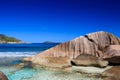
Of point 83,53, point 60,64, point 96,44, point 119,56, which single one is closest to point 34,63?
point 60,64

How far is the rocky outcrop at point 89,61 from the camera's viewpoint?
1830 cm

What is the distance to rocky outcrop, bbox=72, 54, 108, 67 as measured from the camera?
60.0 feet

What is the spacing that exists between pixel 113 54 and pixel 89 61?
196cm

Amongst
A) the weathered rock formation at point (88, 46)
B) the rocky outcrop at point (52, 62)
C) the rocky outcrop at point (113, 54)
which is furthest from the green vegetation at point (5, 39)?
the rocky outcrop at point (113, 54)

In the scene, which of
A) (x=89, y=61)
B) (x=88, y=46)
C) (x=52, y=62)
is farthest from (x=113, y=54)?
(x=52, y=62)

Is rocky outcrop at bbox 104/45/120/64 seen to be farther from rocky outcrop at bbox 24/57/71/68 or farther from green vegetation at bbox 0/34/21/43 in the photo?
green vegetation at bbox 0/34/21/43

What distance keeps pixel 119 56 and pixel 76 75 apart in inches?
185

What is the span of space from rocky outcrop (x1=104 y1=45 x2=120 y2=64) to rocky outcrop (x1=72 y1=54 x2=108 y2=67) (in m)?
0.73

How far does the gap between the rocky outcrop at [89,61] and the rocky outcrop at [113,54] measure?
Result: 2.38 ft

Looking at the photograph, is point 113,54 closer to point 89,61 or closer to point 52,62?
point 89,61

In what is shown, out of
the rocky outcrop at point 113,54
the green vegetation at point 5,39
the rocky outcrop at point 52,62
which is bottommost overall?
the rocky outcrop at point 52,62

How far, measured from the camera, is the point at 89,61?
1872 centimetres

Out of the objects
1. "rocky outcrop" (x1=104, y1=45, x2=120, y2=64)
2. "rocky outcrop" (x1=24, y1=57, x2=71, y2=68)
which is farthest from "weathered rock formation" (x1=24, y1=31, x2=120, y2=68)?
"rocky outcrop" (x1=104, y1=45, x2=120, y2=64)

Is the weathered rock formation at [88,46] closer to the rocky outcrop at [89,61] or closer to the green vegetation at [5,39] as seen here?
the rocky outcrop at [89,61]
